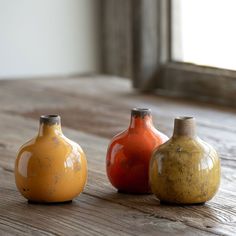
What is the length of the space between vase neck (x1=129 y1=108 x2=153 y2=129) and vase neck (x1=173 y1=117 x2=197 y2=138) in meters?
0.10

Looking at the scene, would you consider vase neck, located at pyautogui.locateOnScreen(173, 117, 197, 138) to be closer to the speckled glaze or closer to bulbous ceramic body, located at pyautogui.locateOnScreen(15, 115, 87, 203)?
the speckled glaze

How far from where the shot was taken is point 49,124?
1498mm

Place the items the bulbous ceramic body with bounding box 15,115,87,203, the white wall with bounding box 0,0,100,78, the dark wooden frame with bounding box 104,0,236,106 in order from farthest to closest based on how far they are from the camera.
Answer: the white wall with bounding box 0,0,100,78 < the dark wooden frame with bounding box 104,0,236,106 < the bulbous ceramic body with bounding box 15,115,87,203

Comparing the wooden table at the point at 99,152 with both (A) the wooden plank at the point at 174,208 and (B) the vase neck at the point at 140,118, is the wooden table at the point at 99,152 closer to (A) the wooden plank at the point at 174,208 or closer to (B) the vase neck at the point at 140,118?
(A) the wooden plank at the point at 174,208

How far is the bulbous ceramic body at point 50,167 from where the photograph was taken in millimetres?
1471

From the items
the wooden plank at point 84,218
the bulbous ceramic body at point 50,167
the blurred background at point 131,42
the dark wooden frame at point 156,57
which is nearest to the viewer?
the wooden plank at point 84,218

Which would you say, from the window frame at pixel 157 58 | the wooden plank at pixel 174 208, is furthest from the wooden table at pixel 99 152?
the window frame at pixel 157 58

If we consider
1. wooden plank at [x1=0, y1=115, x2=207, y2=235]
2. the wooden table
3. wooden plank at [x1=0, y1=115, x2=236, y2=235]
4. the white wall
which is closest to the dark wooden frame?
the wooden table

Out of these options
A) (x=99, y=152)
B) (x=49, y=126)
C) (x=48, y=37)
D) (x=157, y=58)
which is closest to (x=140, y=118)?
(x=49, y=126)

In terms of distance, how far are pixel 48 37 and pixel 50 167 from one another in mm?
2584

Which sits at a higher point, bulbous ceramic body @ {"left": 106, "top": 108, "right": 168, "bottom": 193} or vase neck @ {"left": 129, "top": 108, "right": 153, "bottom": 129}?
vase neck @ {"left": 129, "top": 108, "right": 153, "bottom": 129}

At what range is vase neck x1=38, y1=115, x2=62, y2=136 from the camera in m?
1.50

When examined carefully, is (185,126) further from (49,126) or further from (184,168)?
(49,126)

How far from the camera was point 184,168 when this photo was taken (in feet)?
4.75
